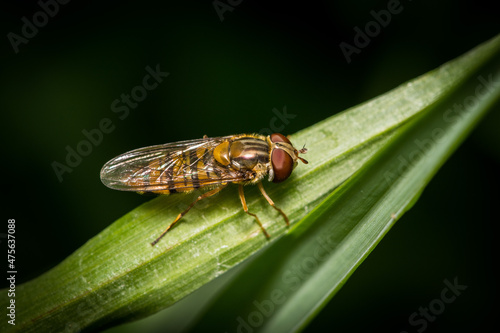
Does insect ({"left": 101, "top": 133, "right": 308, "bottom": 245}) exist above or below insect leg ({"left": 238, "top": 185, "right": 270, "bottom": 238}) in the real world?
above

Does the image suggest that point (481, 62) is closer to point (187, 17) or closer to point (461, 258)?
point (461, 258)

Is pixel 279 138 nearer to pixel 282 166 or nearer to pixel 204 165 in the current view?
pixel 282 166

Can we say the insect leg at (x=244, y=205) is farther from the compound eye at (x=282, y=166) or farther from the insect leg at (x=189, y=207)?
the compound eye at (x=282, y=166)

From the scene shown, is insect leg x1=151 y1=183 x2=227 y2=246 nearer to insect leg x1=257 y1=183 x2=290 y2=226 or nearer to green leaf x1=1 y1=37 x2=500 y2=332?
green leaf x1=1 y1=37 x2=500 y2=332

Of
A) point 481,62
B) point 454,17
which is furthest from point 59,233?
point 454,17

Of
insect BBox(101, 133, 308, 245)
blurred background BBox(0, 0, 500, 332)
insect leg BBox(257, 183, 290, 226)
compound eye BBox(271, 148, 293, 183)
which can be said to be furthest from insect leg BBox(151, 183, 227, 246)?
blurred background BBox(0, 0, 500, 332)

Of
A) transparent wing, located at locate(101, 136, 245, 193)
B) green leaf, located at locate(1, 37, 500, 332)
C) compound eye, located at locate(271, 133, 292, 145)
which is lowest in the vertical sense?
green leaf, located at locate(1, 37, 500, 332)


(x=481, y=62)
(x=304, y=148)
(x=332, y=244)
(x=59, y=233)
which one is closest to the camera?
(x=332, y=244)

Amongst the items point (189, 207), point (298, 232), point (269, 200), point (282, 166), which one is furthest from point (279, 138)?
point (298, 232)
